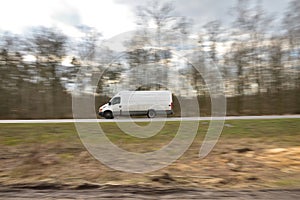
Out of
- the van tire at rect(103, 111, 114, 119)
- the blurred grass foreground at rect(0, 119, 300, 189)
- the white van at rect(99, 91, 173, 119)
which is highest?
the white van at rect(99, 91, 173, 119)

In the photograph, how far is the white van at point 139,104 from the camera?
20859 mm

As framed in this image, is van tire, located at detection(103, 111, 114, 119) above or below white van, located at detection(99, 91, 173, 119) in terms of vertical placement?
below

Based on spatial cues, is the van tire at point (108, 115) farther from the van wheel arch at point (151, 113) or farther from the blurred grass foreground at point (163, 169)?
the blurred grass foreground at point (163, 169)

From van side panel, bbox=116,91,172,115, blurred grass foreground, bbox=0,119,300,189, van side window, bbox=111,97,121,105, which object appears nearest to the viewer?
blurred grass foreground, bbox=0,119,300,189

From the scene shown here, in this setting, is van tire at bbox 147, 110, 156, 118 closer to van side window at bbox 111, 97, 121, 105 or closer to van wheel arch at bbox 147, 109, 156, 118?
van wheel arch at bbox 147, 109, 156, 118

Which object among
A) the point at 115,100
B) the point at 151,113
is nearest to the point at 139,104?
the point at 151,113

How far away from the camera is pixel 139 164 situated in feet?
29.0

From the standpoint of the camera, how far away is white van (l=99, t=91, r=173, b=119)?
20859mm

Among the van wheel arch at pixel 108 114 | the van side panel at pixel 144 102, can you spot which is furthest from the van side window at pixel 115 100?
the van wheel arch at pixel 108 114

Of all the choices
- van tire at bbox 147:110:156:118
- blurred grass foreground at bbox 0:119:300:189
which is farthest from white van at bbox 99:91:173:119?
blurred grass foreground at bbox 0:119:300:189

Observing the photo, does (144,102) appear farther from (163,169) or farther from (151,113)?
(163,169)

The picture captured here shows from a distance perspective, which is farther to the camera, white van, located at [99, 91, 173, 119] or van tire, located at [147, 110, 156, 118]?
van tire, located at [147, 110, 156, 118]

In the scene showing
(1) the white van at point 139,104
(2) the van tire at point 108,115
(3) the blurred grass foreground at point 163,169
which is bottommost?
(3) the blurred grass foreground at point 163,169

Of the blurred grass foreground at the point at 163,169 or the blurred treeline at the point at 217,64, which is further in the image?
the blurred treeline at the point at 217,64
